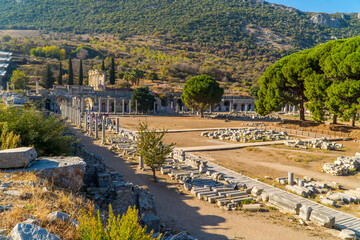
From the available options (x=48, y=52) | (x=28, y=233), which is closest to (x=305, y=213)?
(x=28, y=233)

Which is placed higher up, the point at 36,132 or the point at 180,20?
the point at 180,20

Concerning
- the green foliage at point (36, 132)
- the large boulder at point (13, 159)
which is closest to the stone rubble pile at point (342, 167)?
the green foliage at point (36, 132)

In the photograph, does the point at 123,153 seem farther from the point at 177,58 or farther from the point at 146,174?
the point at 177,58

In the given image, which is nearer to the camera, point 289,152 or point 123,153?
point 123,153

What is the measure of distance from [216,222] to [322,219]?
387cm

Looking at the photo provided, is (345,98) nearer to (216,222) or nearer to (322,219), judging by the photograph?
(322,219)

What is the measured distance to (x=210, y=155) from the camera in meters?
21.5

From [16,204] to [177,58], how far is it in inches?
4393

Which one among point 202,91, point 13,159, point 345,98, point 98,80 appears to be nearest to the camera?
point 13,159

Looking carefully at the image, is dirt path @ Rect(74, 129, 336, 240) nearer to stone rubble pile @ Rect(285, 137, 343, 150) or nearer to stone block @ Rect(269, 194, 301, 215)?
stone block @ Rect(269, 194, 301, 215)

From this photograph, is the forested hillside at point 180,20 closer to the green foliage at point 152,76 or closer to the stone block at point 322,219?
the green foliage at point 152,76

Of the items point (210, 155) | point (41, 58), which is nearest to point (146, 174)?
point (210, 155)

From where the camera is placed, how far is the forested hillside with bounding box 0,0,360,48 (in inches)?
6024

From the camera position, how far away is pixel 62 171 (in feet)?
24.2
